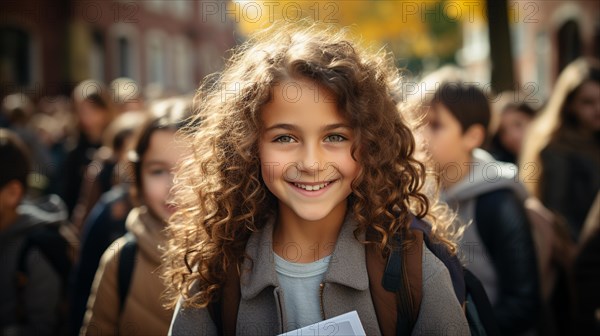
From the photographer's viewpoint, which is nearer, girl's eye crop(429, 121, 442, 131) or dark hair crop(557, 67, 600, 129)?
girl's eye crop(429, 121, 442, 131)

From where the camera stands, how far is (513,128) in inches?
222

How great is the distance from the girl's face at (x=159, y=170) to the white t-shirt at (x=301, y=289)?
1.02 m

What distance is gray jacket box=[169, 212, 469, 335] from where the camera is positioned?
1.87 meters

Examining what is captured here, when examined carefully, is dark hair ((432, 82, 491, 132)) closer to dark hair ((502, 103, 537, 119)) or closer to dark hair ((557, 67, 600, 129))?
dark hair ((557, 67, 600, 129))

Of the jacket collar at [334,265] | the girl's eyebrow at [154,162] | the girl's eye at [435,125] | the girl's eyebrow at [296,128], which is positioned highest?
the girl's eyebrow at [296,128]

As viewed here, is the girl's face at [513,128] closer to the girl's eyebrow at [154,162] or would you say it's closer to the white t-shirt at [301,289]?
the girl's eyebrow at [154,162]

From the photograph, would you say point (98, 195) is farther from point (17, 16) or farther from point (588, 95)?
point (17, 16)

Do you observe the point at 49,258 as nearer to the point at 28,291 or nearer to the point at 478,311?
the point at 28,291

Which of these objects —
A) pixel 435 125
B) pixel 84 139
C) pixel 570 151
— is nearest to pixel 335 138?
pixel 435 125

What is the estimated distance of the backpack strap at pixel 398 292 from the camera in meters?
1.88

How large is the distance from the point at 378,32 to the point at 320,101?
54.7 ft

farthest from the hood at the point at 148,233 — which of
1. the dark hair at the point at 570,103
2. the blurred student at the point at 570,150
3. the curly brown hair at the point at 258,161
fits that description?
the dark hair at the point at 570,103

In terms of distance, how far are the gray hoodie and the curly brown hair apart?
1230mm

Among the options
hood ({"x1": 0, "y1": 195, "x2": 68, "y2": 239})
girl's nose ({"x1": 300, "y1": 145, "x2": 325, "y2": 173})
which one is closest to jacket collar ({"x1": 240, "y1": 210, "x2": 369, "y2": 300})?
girl's nose ({"x1": 300, "y1": 145, "x2": 325, "y2": 173})
